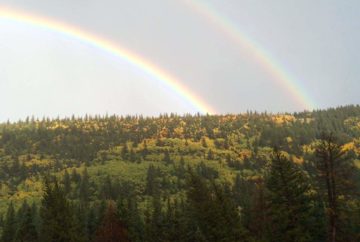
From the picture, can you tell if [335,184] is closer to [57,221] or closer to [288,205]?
[288,205]

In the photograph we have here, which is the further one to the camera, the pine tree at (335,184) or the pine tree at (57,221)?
the pine tree at (57,221)

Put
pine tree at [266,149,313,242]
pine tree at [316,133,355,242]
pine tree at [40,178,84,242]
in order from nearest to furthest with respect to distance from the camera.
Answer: pine tree at [316,133,355,242], pine tree at [266,149,313,242], pine tree at [40,178,84,242]

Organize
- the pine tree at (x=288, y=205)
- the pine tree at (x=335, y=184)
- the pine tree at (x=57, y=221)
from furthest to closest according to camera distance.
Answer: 1. the pine tree at (x=57, y=221)
2. the pine tree at (x=288, y=205)
3. the pine tree at (x=335, y=184)

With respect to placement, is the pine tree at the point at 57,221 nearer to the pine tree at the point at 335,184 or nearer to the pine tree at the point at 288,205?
the pine tree at the point at 288,205

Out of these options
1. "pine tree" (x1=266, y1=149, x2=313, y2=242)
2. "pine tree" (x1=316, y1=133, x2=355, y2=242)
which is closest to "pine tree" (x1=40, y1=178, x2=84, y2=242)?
"pine tree" (x1=266, y1=149, x2=313, y2=242)

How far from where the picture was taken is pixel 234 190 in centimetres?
16950

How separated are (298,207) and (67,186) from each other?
161091 millimetres

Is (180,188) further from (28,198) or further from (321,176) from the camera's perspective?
(321,176)

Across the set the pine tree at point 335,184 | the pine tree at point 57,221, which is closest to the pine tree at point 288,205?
the pine tree at point 335,184

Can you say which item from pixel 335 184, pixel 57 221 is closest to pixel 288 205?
pixel 335 184

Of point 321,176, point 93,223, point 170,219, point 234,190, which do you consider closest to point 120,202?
point 170,219

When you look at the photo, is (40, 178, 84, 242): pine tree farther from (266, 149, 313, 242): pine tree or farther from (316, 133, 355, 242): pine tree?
(316, 133, 355, 242): pine tree

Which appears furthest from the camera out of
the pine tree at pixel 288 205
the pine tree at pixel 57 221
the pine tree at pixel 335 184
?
the pine tree at pixel 57 221

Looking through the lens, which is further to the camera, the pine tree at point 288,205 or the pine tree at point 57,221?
the pine tree at point 57,221
